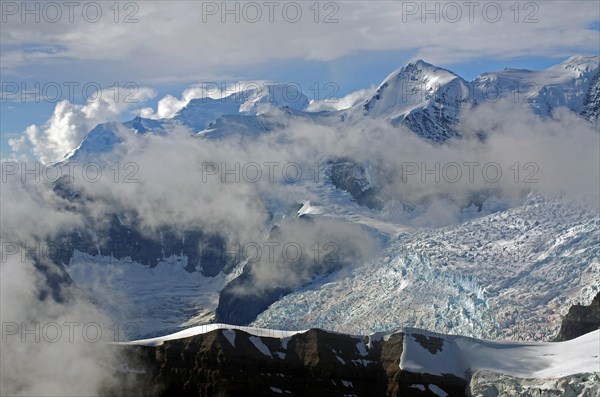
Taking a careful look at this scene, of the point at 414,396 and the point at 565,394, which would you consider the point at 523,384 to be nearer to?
the point at 565,394

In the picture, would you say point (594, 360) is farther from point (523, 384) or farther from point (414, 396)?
point (414, 396)

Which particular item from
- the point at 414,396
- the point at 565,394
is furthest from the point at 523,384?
the point at 414,396

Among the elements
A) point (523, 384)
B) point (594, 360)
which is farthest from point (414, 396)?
point (594, 360)

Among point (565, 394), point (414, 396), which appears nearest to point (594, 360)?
point (565, 394)
